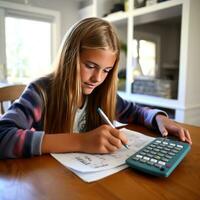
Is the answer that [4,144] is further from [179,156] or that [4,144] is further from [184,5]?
[184,5]

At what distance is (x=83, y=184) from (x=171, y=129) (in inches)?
15.7

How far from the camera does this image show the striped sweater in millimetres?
505

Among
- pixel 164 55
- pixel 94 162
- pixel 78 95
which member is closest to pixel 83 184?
pixel 94 162

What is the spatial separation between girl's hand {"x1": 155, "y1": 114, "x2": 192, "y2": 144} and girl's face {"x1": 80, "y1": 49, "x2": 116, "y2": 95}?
0.25 m

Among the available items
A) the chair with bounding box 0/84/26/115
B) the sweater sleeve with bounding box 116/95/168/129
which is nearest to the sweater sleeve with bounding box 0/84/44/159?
the sweater sleeve with bounding box 116/95/168/129

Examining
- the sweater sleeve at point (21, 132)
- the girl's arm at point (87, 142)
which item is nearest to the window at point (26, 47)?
the sweater sleeve at point (21, 132)

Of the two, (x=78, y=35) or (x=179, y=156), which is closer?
(x=179, y=156)

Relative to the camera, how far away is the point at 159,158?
0.47 metres

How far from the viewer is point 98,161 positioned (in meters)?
0.48

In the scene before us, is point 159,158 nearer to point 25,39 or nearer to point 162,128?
point 162,128

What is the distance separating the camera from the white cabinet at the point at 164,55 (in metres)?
1.52

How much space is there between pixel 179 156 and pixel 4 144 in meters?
0.39

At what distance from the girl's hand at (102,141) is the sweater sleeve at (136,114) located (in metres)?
0.29

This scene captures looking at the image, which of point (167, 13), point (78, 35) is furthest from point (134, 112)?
point (167, 13)
